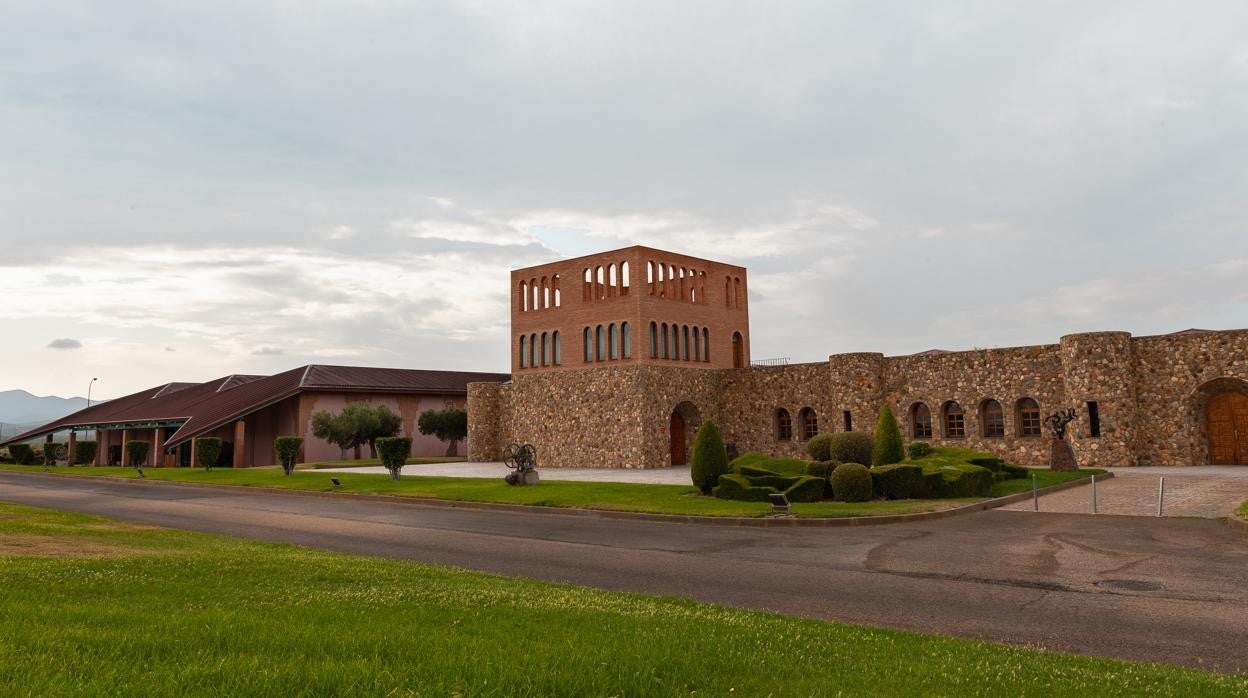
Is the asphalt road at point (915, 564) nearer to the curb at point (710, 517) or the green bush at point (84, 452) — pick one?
the curb at point (710, 517)

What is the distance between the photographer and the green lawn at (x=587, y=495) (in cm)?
1880

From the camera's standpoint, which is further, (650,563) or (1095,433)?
(1095,433)

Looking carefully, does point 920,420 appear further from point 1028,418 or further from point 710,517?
point 710,517

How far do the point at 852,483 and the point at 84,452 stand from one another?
59143mm

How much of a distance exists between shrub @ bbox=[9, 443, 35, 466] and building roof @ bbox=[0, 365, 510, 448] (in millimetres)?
1845

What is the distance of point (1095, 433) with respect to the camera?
31.0 m

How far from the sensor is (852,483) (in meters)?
20.3

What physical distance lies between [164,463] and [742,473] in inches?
1977

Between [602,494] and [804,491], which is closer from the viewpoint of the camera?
[804,491]

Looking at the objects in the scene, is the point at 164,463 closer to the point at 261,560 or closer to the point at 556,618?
the point at 261,560

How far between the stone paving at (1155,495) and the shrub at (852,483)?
3318mm

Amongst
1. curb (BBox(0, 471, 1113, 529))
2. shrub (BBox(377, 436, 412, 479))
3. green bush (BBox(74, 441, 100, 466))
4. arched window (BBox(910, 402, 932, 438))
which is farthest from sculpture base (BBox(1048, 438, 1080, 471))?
green bush (BBox(74, 441, 100, 466))

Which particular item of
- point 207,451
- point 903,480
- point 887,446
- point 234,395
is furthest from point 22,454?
point 903,480

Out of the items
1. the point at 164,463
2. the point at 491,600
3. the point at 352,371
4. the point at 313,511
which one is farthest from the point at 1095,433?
the point at 164,463
